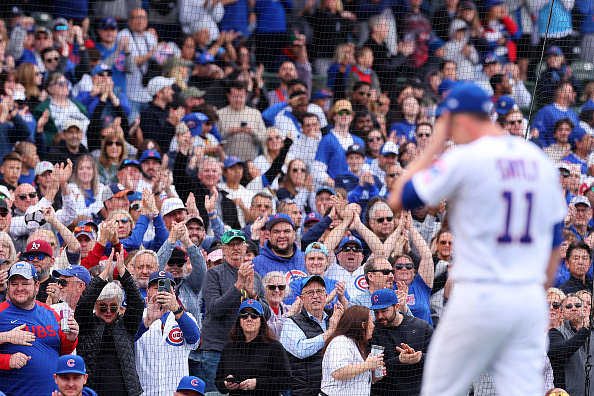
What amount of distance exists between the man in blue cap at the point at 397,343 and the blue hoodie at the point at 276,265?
1091mm

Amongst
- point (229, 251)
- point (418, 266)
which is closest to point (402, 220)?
point (418, 266)

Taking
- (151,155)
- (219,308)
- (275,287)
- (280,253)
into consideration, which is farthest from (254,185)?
(219,308)

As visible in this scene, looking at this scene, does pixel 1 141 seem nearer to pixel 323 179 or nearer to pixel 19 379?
pixel 323 179

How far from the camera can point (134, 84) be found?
39.4 feet

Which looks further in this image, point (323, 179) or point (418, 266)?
point (323, 179)

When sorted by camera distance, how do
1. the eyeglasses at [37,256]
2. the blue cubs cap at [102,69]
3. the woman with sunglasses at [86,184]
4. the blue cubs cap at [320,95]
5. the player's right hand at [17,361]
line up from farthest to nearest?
the blue cubs cap at [320,95] < the blue cubs cap at [102,69] < the woman with sunglasses at [86,184] < the eyeglasses at [37,256] < the player's right hand at [17,361]

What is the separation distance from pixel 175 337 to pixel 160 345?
151 mm

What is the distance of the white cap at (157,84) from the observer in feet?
38.3

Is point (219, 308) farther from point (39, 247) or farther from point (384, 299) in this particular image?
point (39, 247)

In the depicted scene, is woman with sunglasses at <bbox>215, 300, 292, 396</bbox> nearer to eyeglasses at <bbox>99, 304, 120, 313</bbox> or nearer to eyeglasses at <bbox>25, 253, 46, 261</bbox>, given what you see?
eyeglasses at <bbox>99, 304, 120, 313</bbox>

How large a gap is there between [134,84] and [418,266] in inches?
212

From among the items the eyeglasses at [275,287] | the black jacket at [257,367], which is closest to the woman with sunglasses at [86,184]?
the eyeglasses at [275,287]

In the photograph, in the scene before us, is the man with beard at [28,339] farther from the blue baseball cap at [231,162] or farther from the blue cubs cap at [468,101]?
the blue cubs cap at [468,101]

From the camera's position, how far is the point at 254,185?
10297 mm
